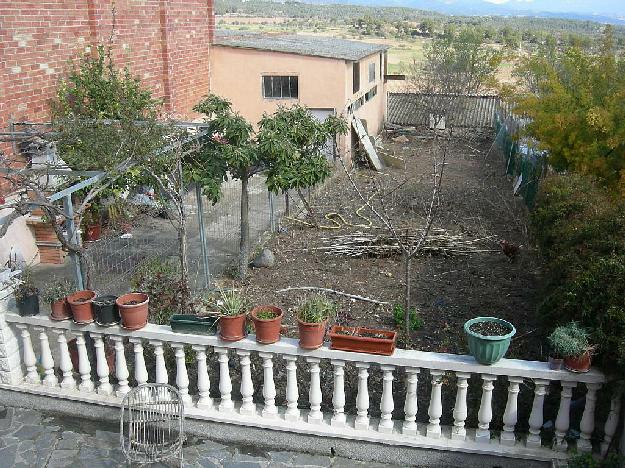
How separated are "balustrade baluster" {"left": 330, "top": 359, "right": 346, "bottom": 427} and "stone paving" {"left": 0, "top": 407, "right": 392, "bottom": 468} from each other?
32 centimetres

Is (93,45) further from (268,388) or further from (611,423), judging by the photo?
(611,423)

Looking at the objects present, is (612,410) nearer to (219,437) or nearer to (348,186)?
(219,437)

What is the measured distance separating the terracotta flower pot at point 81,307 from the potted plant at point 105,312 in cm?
5

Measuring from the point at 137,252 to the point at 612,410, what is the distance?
293 inches

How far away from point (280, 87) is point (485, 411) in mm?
13951

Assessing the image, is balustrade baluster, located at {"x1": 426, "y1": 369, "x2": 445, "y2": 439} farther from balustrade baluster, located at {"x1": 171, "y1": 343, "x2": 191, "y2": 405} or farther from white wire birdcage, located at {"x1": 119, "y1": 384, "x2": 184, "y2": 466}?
balustrade baluster, located at {"x1": 171, "y1": 343, "x2": 191, "y2": 405}

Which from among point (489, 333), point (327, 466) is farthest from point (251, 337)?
point (489, 333)

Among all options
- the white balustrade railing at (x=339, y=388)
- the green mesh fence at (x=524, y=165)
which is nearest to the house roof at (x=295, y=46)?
the green mesh fence at (x=524, y=165)

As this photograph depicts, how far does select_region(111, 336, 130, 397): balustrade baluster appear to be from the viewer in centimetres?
579

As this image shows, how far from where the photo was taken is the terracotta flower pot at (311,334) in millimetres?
5242

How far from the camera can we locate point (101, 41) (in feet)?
41.3

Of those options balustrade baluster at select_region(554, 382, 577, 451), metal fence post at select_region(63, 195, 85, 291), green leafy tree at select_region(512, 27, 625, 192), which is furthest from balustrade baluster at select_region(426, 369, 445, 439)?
green leafy tree at select_region(512, 27, 625, 192)

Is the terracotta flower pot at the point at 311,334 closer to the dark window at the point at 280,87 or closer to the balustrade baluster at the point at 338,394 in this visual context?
the balustrade baluster at the point at 338,394

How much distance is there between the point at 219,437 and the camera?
5629mm
